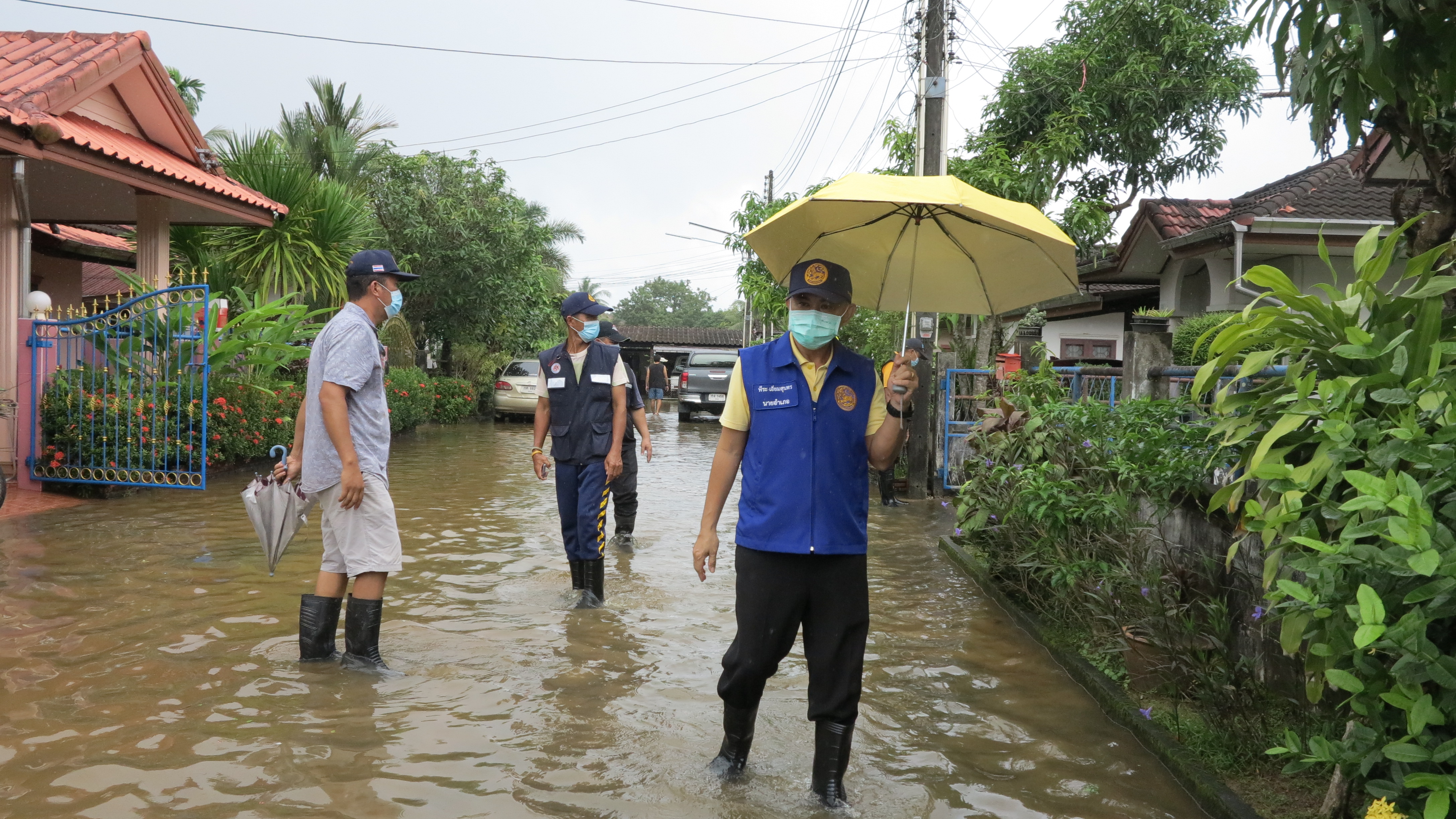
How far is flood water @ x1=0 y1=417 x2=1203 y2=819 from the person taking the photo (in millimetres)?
4137

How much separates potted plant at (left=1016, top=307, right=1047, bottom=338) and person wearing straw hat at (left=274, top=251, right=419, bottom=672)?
14909 millimetres

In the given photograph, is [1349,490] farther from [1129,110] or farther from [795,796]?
[1129,110]

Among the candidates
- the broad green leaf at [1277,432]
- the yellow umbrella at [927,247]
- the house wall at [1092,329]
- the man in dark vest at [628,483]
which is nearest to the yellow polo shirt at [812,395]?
the yellow umbrella at [927,247]

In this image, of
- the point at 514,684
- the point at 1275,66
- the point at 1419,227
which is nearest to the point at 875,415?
the point at 1275,66

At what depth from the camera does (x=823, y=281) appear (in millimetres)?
4121

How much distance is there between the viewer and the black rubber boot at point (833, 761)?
4121 mm

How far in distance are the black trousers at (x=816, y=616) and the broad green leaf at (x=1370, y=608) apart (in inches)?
65.0

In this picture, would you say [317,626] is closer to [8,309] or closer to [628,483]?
[628,483]

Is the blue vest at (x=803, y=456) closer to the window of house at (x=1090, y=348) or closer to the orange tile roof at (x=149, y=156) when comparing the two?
the orange tile roof at (x=149, y=156)

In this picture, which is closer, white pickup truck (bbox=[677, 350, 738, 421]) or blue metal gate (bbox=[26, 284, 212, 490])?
blue metal gate (bbox=[26, 284, 212, 490])

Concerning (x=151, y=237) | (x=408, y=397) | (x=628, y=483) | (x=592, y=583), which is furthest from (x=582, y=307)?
(x=408, y=397)

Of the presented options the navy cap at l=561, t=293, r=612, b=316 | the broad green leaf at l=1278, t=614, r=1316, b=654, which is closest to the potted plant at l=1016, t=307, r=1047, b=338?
the navy cap at l=561, t=293, r=612, b=316

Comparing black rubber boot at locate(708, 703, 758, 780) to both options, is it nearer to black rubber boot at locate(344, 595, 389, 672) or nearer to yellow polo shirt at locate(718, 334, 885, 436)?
yellow polo shirt at locate(718, 334, 885, 436)

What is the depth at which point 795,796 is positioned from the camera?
13.8 ft
